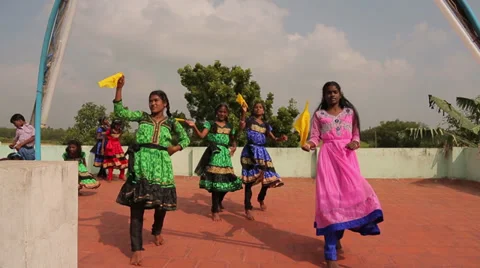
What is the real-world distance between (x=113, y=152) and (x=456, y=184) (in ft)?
31.8

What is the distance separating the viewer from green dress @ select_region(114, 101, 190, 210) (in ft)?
11.7

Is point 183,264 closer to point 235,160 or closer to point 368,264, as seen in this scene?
point 368,264

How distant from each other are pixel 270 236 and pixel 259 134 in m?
1.77

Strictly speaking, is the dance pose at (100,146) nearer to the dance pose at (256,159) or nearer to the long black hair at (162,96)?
the dance pose at (256,159)

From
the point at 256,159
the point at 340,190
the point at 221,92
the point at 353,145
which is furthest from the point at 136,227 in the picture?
the point at 221,92

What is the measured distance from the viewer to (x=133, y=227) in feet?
11.6

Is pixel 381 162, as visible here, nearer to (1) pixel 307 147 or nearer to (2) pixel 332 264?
(1) pixel 307 147

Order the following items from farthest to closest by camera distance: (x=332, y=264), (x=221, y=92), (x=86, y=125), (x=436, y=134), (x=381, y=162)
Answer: (x=86, y=125)
(x=221, y=92)
(x=381, y=162)
(x=436, y=134)
(x=332, y=264)

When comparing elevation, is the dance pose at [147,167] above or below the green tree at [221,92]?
below

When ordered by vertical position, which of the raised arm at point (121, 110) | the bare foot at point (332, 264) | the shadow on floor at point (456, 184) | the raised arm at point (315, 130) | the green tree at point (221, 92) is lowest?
the shadow on floor at point (456, 184)

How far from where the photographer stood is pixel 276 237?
4.48 m

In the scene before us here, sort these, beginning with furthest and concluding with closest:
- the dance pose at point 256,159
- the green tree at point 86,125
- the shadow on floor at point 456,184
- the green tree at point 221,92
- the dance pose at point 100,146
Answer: the green tree at point 86,125
the green tree at point 221,92
the dance pose at point 100,146
the shadow on floor at point 456,184
the dance pose at point 256,159

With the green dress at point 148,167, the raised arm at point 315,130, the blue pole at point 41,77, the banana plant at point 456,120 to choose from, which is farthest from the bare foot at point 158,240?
the banana plant at point 456,120

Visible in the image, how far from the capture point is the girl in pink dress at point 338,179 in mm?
3365
